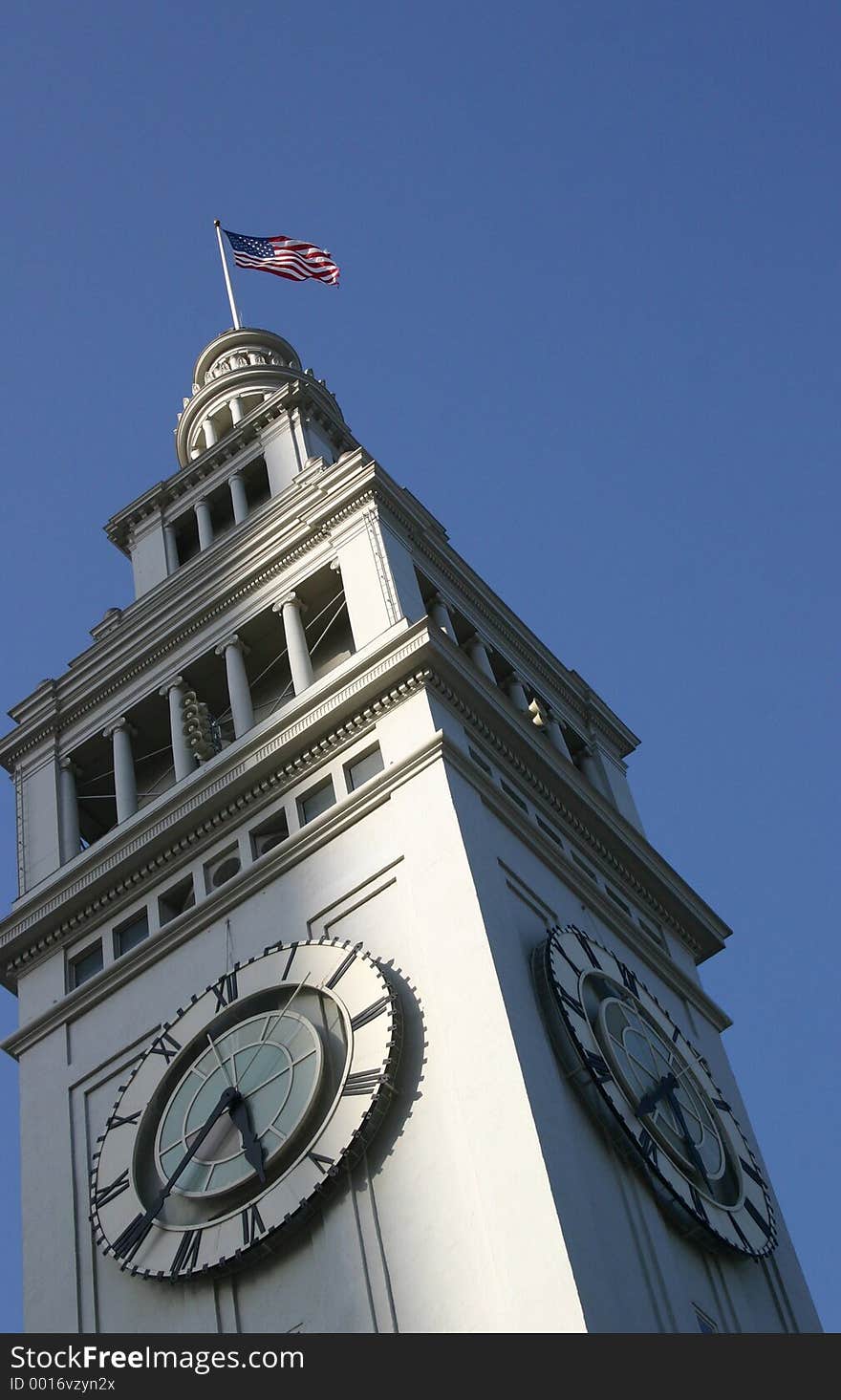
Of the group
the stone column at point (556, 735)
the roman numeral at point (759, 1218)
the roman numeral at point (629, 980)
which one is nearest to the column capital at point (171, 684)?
the stone column at point (556, 735)

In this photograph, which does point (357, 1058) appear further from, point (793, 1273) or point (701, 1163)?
point (793, 1273)

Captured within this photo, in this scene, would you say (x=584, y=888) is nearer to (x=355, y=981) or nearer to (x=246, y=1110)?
(x=355, y=981)

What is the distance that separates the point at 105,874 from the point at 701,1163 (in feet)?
36.3

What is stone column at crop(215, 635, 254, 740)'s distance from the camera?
1528 inches

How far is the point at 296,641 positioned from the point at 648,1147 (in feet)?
40.3

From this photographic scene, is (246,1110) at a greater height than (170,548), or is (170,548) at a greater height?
(170,548)

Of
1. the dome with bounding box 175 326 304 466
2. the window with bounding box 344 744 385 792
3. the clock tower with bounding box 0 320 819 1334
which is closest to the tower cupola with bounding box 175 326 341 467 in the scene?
the dome with bounding box 175 326 304 466

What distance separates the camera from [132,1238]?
31.0 meters

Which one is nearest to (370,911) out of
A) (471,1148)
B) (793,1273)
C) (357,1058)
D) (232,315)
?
(357,1058)

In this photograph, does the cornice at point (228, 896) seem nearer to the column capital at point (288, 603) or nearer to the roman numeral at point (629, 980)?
the roman numeral at point (629, 980)

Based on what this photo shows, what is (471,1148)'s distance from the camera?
28.8m

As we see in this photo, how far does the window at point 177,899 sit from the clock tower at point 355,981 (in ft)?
0.18

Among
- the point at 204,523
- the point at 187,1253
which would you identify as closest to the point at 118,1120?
the point at 187,1253

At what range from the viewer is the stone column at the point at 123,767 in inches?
1564
